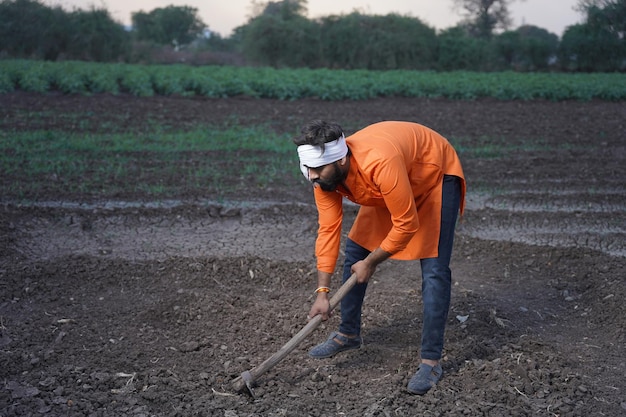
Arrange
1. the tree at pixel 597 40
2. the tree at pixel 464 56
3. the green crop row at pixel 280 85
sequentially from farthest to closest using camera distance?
the tree at pixel 464 56
the tree at pixel 597 40
the green crop row at pixel 280 85

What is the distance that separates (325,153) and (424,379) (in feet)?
4.44

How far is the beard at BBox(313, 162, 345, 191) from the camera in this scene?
3.29m

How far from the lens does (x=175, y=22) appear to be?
51.2 meters

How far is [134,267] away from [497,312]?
8.90 ft

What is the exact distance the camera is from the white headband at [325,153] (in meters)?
3.21

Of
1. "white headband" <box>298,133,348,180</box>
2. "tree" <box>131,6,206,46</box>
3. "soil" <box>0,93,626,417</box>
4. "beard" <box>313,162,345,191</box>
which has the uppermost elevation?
"tree" <box>131,6,206,46</box>

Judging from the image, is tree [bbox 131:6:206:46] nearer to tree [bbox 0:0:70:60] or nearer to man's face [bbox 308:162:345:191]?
tree [bbox 0:0:70:60]

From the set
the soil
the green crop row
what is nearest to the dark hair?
the soil

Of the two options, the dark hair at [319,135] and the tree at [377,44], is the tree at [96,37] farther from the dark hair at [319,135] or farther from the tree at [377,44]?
the dark hair at [319,135]

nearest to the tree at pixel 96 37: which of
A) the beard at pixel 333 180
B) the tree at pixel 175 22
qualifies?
the tree at pixel 175 22

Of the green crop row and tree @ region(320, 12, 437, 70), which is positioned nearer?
the green crop row

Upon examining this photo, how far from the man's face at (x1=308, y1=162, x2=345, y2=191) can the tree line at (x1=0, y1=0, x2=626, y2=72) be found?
22.4 metres

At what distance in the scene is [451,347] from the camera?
4250mm

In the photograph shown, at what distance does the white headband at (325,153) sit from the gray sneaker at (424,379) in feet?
4.21
